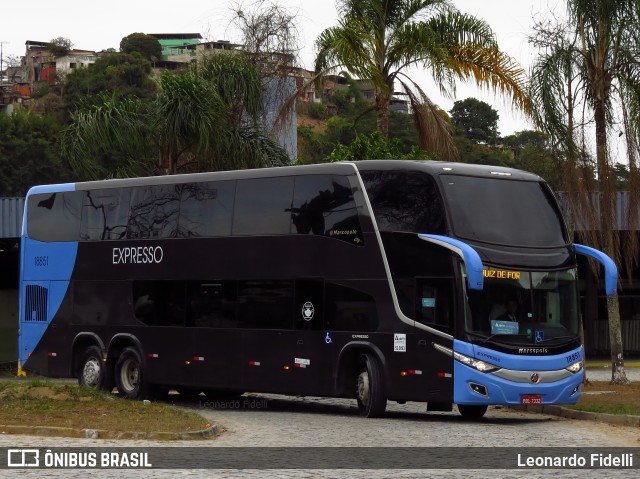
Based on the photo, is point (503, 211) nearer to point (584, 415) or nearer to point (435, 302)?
point (435, 302)

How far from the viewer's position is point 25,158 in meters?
86.7

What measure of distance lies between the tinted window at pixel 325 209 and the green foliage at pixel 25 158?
6310cm

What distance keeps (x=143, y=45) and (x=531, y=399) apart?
147 meters

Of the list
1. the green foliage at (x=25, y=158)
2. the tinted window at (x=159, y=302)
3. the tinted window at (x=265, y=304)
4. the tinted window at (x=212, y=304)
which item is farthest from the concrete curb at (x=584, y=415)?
the green foliage at (x=25, y=158)

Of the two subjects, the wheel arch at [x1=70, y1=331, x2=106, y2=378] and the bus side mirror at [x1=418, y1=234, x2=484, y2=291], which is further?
the wheel arch at [x1=70, y1=331, x2=106, y2=378]

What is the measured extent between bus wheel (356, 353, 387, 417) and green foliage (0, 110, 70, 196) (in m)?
64.4

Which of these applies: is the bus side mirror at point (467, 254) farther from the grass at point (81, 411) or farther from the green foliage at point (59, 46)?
the green foliage at point (59, 46)

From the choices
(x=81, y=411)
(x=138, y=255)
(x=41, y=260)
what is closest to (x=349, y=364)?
(x=81, y=411)

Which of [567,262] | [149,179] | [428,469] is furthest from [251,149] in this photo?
[428,469]

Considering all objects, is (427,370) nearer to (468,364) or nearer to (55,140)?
(468,364)

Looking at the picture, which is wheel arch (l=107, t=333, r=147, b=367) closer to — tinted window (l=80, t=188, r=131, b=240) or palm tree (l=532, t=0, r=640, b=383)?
tinted window (l=80, t=188, r=131, b=240)

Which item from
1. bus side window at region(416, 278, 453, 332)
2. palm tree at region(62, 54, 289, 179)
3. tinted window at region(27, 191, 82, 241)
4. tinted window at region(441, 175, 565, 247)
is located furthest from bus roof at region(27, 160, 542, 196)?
palm tree at region(62, 54, 289, 179)

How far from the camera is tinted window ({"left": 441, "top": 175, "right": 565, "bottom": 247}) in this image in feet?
64.7

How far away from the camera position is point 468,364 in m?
19.2
